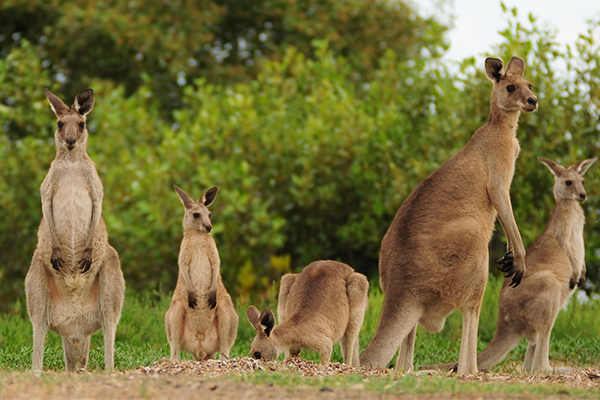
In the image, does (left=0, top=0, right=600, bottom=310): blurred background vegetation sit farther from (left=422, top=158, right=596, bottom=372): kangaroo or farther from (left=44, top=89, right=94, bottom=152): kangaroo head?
(left=44, top=89, right=94, bottom=152): kangaroo head

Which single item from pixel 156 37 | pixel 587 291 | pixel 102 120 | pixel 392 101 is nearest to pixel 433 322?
pixel 587 291

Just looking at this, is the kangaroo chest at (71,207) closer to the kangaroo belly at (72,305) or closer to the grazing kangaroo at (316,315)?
the kangaroo belly at (72,305)

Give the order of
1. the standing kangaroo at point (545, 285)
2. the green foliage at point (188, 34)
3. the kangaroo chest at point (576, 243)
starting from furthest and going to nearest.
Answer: the green foliage at point (188, 34) → the kangaroo chest at point (576, 243) → the standing kangaroo at point (545, 285)

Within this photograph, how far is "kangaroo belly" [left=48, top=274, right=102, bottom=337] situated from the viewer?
543 centimetres

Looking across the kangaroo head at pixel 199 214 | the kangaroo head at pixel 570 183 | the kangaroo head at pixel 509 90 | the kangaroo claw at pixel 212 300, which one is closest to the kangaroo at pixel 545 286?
the kangaroo head at pixel 570 183

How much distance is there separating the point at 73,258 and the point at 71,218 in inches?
11.3

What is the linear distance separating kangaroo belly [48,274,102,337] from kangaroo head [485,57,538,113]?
340 cm

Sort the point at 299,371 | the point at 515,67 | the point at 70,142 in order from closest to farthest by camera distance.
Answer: the point at 299,371 < the point at 70,142 < the point at 515,67

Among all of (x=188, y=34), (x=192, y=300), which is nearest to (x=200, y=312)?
(x=192, y=300)

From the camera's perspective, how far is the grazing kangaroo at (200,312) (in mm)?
5766

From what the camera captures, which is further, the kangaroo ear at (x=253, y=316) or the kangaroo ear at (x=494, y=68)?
A: the kangaroo ear at (x=494, y=68)

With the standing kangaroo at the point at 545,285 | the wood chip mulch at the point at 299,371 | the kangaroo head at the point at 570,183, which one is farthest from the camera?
the kangaroo head at the point at 570,183

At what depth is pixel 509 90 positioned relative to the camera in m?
5.96

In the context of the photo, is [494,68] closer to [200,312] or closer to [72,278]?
[200,312]
